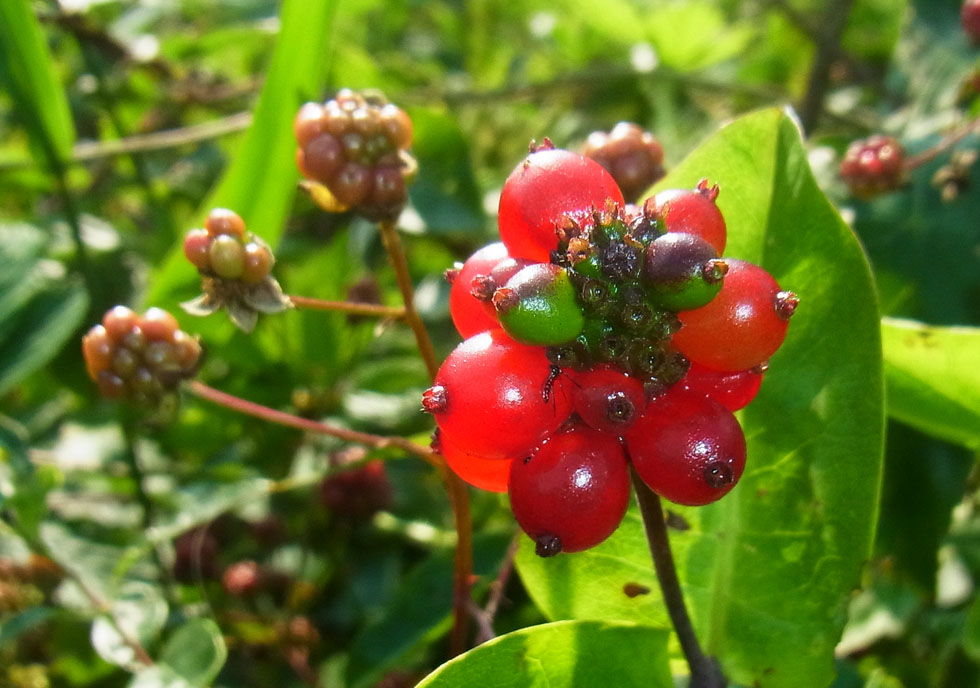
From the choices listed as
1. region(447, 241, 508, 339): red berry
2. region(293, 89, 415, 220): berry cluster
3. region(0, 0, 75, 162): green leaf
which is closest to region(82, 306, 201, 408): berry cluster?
region(293, 89, 415, 220): berry cluster

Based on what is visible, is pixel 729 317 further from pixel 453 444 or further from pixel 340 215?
pixel 340 215

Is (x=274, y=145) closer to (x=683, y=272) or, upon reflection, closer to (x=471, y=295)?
(x=471, y=295)

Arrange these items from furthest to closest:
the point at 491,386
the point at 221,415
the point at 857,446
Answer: the point at 221,415 → the point at 857,446 → the point at 491,386

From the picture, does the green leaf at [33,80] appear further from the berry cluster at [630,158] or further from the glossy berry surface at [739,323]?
the glossy berry surface at [739,323]

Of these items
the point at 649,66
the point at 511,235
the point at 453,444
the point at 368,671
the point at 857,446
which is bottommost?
the point at 368,671

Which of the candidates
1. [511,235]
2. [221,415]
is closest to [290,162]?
[221,415]

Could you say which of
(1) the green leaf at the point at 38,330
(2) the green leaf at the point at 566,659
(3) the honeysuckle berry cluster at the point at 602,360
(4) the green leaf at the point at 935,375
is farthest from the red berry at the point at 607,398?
(1) the green leaf at the point at 38,330
